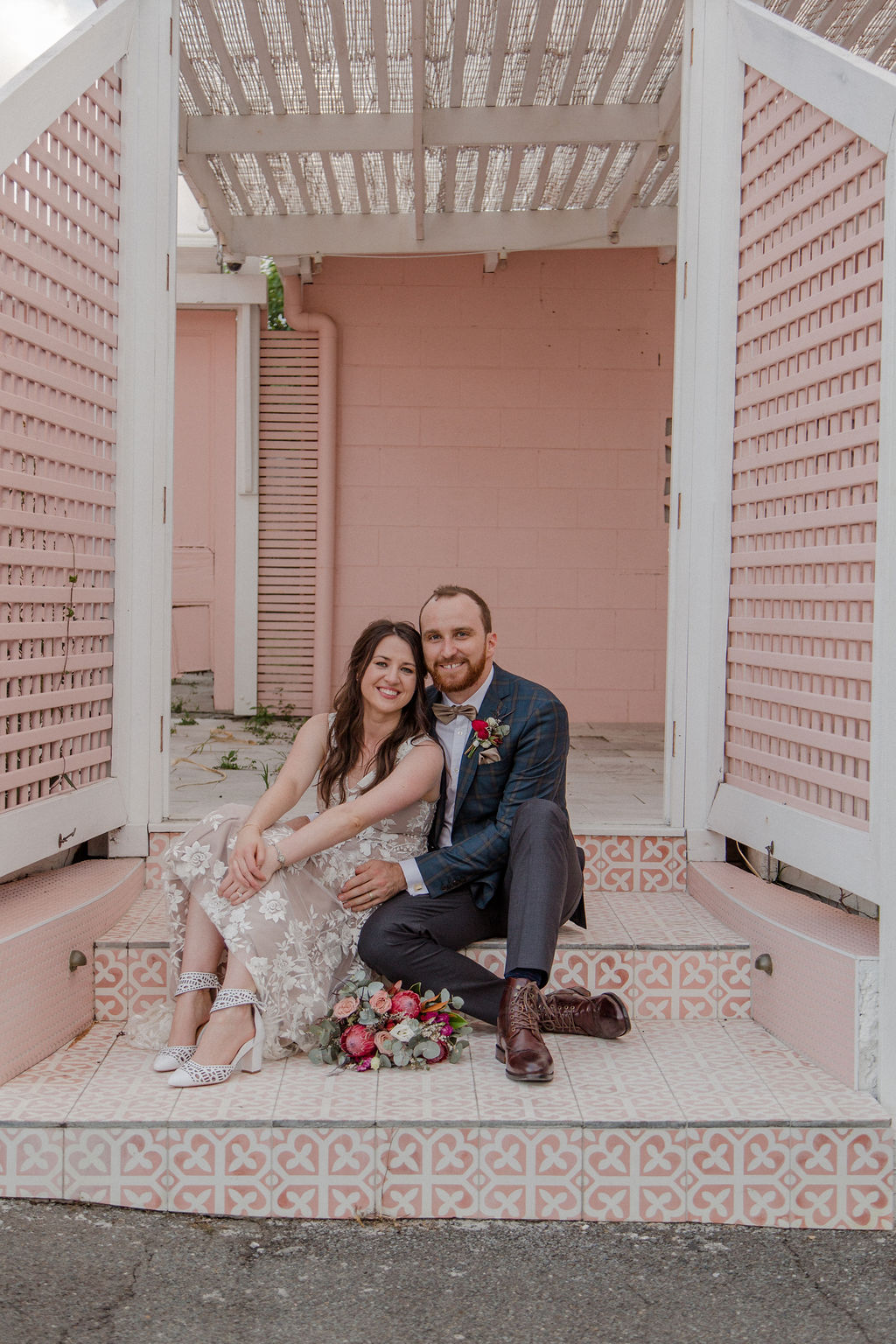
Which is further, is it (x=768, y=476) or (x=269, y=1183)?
(x=768, y=476)

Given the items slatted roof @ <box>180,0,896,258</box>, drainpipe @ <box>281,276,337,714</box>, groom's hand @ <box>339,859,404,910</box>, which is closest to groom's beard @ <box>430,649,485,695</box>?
groom's hand @ <box>339,859,404,910</box>

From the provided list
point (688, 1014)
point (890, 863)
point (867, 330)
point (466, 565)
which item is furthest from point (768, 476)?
point (466, 565)

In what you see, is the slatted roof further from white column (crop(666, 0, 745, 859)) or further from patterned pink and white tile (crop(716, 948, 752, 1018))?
patterned pink and white tile (crop(716, 948, 752, 1018))

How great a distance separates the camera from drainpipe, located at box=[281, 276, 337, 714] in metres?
6.30

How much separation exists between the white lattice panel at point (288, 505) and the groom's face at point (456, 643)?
12.1ft

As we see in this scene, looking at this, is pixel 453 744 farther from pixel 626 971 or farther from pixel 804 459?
pixel 804 459

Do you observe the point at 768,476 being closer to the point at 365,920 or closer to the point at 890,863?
the point at 890,863

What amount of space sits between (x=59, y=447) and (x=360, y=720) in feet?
3.21

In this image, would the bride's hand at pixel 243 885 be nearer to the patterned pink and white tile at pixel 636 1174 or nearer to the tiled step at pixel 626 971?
the tiled step at pixel 626 971

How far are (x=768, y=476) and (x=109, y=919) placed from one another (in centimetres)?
197

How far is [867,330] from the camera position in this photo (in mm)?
2463

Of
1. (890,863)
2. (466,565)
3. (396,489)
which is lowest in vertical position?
(890,863)

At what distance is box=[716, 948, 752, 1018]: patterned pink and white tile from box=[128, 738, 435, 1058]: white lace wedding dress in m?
0.79

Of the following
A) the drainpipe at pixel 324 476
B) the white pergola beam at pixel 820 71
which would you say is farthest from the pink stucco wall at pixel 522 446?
the white pergola beam at pixel 820 71
